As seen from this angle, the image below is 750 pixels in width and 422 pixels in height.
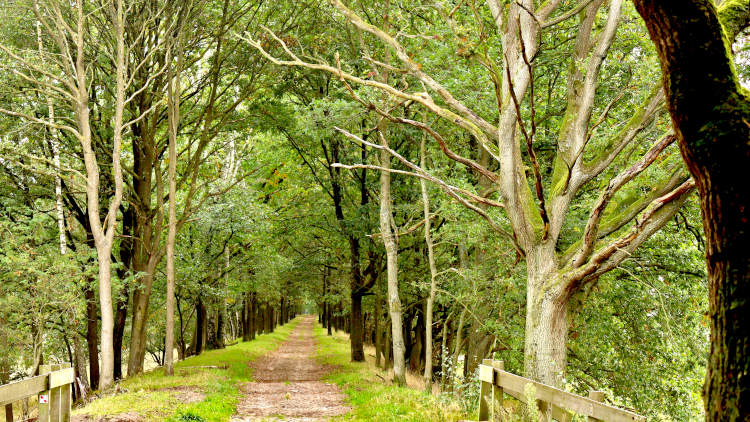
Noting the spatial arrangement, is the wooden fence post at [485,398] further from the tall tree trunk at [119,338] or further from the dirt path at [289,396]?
the tall tree trunk at [119,338]

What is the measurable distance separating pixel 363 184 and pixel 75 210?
11526mm

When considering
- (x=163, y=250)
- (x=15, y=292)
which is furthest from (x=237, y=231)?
(x=15, y=292)

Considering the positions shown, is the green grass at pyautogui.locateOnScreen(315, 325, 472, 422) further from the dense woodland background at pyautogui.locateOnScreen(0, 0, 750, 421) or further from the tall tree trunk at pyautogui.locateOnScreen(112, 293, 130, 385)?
the tall tree trunk at pyautogui.locateOnScreen(112, 293, 130, 385)

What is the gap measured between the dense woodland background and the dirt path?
8.66 feet

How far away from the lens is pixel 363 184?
21688 millimetres

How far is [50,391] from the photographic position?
7.04 m

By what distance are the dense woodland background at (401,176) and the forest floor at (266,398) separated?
5.40 feet

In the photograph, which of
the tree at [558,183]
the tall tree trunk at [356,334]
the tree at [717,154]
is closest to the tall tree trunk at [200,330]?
the tall tree trunk at [356,334]

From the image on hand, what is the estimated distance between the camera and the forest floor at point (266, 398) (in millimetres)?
10133

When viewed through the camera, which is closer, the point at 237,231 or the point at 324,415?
the point at 324,415

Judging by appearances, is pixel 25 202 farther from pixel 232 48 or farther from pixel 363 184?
pixel 363 184

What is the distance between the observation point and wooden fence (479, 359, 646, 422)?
4652mm

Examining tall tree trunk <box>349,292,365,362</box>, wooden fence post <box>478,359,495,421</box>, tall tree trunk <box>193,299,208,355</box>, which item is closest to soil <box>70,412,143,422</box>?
wooden fence post <box>478,359,495,421</box>

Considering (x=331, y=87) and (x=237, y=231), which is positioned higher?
(x=331, y=87)
